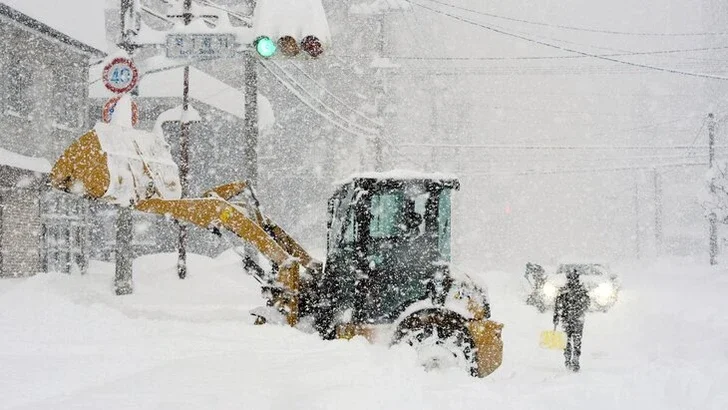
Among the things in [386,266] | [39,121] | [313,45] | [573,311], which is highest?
[39,121]

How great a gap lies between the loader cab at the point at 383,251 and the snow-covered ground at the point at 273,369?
1.81 feet

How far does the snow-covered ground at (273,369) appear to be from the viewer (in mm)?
5207

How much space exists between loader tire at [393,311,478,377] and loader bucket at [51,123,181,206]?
11.3 feet

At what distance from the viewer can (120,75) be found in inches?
480

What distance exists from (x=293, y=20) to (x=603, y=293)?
36.8 feet

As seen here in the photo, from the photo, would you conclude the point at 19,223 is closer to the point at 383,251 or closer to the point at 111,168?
the point at 111,168

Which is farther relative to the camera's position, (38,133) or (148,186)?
(38,133)

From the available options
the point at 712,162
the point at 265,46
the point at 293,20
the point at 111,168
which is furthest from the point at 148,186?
the point at 712,162

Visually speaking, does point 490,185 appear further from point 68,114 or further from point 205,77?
point 68,114

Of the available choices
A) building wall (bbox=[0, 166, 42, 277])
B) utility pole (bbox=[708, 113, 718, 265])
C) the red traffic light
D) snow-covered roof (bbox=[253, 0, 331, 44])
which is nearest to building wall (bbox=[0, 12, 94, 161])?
building wall (bbox=[0, 166, 42, 277])

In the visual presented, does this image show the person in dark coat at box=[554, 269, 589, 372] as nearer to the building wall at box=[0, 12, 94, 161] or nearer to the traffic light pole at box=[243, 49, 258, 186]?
the traffic light pole at box=[243, 49, 258, 186]

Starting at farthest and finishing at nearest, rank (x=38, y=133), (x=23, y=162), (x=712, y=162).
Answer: (x=712, y=162)
(x=38, y=133)
(x=23, y=162)

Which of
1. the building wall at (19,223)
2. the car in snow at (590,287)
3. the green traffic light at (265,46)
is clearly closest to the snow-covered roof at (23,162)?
the building wall at (19,223)

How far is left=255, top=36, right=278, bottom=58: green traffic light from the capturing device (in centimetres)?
973
